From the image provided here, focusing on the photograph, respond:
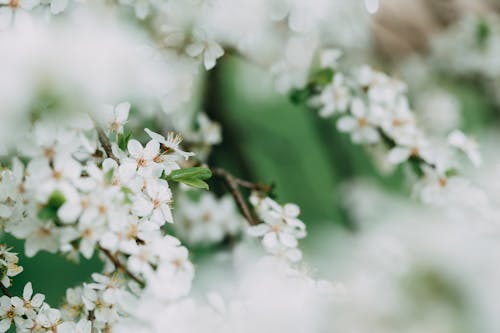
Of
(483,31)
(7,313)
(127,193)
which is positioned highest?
(483,31)

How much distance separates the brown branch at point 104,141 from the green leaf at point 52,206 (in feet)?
0.53

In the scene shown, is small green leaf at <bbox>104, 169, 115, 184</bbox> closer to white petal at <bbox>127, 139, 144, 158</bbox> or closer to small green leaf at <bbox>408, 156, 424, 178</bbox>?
white petal at <bbox>127, 139, 144, 158</bbox>

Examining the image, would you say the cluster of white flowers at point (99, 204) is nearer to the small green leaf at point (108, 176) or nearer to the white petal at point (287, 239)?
the small green leaf at point (108, 176)

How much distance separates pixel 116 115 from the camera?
0.95 m

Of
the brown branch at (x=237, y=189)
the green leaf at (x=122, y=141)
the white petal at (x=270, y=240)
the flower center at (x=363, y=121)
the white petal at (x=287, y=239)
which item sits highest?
the flower center at (x=363, y=121)

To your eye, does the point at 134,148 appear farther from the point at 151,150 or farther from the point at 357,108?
the point at 357,108

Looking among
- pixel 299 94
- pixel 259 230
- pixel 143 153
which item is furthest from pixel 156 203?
pixel 299 94

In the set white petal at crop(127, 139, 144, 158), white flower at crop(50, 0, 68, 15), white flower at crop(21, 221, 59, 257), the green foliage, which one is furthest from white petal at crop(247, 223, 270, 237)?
white flower at crop(50, 0, 68, 15)

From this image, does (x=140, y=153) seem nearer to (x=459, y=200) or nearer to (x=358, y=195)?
(x=459, y=200)

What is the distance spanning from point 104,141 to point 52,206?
0.60ft

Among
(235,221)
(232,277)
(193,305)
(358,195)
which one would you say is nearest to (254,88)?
(358,195)

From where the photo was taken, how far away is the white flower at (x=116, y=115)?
3.09ft

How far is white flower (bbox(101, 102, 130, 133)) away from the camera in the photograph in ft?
3.09

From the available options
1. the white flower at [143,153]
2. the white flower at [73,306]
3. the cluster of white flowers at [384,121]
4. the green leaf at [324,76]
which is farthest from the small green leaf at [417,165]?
the white flower at [73,306]
